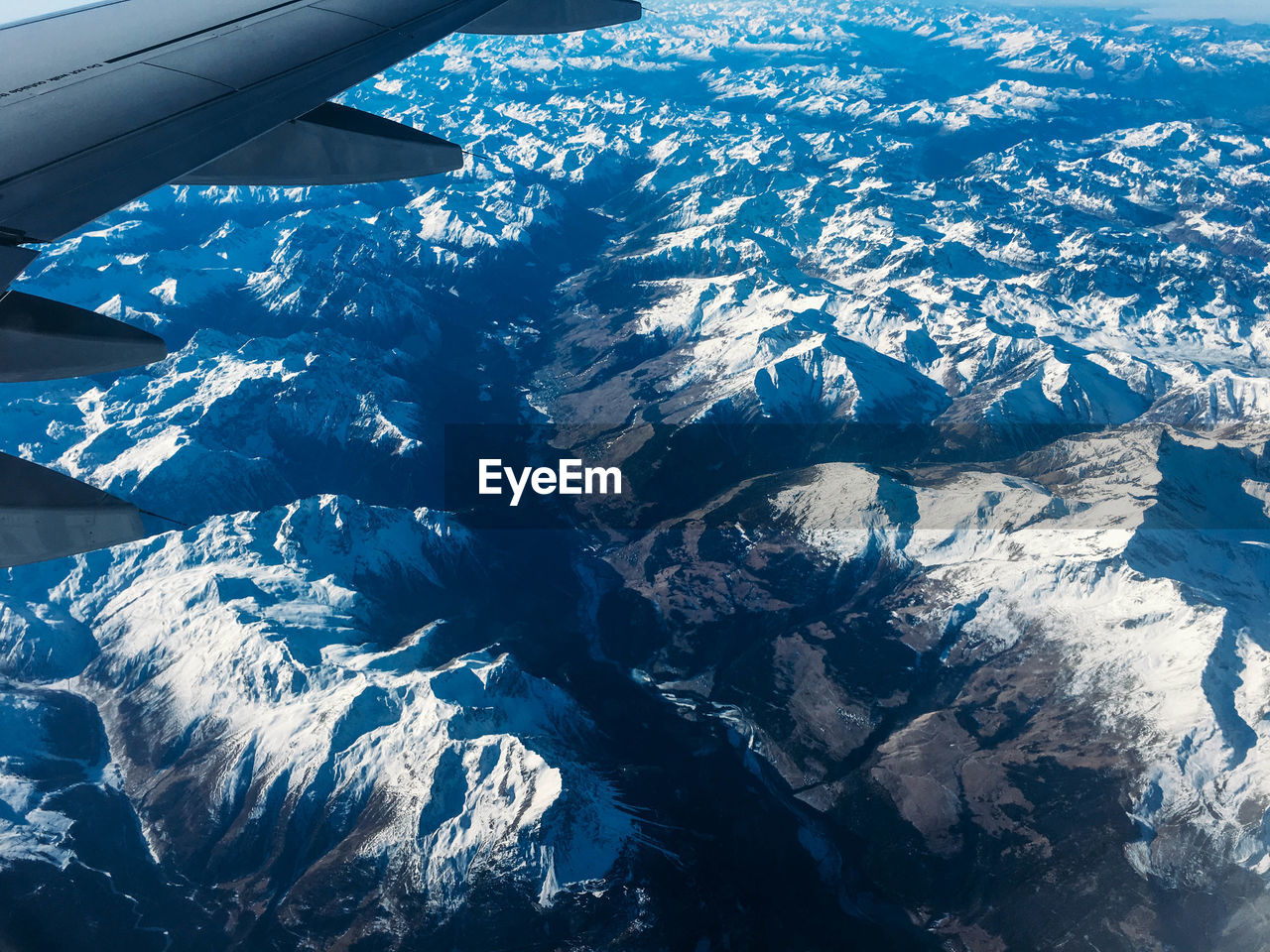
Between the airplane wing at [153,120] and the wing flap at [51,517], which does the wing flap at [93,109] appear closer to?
the airplane wing at [153,120]

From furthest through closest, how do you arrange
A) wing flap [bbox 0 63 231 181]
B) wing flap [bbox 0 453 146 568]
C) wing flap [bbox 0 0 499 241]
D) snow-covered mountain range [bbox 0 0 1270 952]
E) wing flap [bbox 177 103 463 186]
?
snow-covered mountain range [bbox 0 0 1270 952] < wing flap [bbox 177 103 463 186] < wing flap [bbox 0 63 231 181] < wing flap [bbox 0 0 499 241] < wing flap [bbox 0 453 146 568]

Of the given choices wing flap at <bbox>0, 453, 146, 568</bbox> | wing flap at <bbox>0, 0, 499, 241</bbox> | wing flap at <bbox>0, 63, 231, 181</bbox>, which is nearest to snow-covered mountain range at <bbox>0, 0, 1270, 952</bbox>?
wing flap at <bbox>0, 453, 146, 568</bbox>

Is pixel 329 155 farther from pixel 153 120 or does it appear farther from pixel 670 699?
pixel 670 699

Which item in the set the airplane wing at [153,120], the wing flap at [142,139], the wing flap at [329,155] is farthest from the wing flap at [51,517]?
the wing flap at [329,155]

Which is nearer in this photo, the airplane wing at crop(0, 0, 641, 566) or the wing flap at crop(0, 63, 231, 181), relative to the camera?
the airplane wing at crop(0, 0, 641, 566)

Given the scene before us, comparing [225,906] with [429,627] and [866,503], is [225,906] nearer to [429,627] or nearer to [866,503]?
[429,627]

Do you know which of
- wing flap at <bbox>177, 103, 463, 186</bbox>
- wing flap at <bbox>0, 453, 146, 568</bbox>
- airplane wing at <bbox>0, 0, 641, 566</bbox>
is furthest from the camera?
wing flap at <bbox>177, 103, 463, 186</bbox>

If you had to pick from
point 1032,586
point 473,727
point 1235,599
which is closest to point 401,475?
point 473,727

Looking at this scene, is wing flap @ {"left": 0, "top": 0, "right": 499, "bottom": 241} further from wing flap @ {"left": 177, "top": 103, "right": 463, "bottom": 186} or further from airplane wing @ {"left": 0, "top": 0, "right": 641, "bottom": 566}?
wing flap @ {"left": 177, "top": 103, "right": 463, "bottom": 186}

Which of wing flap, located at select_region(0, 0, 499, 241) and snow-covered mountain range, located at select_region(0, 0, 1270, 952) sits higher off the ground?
wing flap, located at select_region(0, 0, 499, 241)
